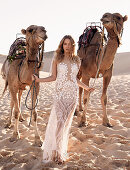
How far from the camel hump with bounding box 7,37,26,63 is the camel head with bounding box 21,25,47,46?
0.84 m

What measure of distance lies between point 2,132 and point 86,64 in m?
2.49

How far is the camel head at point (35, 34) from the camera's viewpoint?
3522 mm

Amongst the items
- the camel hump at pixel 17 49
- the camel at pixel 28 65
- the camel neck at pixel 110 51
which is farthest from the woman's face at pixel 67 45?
the camel hump at pixel 17 49

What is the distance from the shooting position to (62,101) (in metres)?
3.26

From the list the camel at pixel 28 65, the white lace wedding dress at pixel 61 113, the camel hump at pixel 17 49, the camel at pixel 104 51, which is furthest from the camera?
the camel hump at pixel 17 49

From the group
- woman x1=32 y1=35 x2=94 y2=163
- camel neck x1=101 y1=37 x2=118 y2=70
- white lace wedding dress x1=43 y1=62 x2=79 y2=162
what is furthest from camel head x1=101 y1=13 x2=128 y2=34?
white lace wedding dress x1=43 y1=62 x2=79 y2=162

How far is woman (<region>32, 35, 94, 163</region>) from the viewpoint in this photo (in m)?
3.16

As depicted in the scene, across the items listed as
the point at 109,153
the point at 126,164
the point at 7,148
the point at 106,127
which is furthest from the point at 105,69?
the point at 7,148

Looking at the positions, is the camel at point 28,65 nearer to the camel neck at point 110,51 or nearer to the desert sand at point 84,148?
the desert sand at point 84,148

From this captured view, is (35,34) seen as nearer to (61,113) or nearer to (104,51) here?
(61,113)

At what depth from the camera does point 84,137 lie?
4215 mm

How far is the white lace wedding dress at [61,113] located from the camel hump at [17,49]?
1641 mm

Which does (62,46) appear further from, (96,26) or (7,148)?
(96,26)

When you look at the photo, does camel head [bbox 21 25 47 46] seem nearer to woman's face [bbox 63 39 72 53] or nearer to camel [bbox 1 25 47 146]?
camel [bbox 1 25 47 146]
